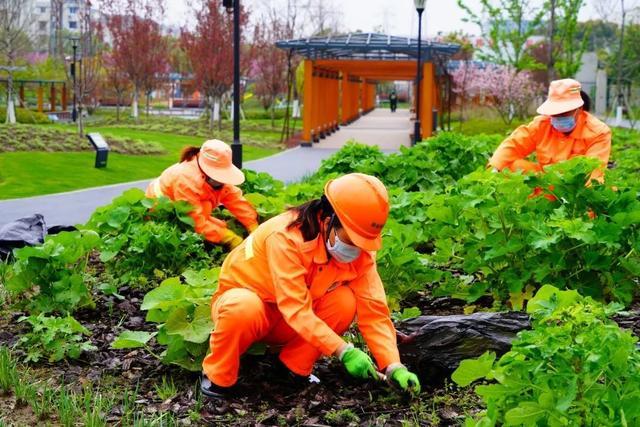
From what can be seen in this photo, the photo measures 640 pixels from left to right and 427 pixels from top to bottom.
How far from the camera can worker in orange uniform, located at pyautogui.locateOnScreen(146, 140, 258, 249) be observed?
688cm

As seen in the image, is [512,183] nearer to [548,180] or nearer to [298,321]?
[548,180]

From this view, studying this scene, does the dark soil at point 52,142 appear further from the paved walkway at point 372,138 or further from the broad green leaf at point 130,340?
the broad green leaf at point 130,340

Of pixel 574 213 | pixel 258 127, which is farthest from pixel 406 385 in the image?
pixel 258 127

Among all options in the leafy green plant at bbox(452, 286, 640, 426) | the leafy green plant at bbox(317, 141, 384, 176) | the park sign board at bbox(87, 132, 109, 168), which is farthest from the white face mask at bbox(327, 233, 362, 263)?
the park sign board at bbox(87, 132, 109, 168)

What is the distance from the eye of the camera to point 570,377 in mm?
2641

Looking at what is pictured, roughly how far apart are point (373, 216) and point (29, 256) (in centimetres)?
241

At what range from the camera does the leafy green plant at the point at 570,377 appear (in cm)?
259

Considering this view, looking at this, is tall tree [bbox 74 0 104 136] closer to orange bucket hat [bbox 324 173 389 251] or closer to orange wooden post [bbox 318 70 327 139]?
orange wooden post [bbox 318 70 327 139]

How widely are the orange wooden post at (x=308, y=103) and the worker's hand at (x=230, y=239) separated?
1982cm

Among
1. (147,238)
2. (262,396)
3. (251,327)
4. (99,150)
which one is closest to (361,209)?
(251,327)

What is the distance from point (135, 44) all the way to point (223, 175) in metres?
31.8

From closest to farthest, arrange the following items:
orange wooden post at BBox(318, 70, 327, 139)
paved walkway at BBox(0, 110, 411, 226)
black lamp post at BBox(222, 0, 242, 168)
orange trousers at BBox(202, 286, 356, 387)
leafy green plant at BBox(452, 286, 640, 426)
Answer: leafy green plant at BBox(452, 286, 640, 426), orange trousers at BBox(202, 286, 356, 387), black lamp post at BBox(222, 0, 242, 168), paved walkway at BBox(0, 110, 411, 226), orange wooden post at BBox(318, 70, 327, 139)

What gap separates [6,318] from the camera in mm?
5570

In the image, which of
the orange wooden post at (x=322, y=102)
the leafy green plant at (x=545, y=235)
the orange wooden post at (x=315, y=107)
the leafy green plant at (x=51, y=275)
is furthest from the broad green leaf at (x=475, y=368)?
the orange wooden post at (x=322, y=102)
